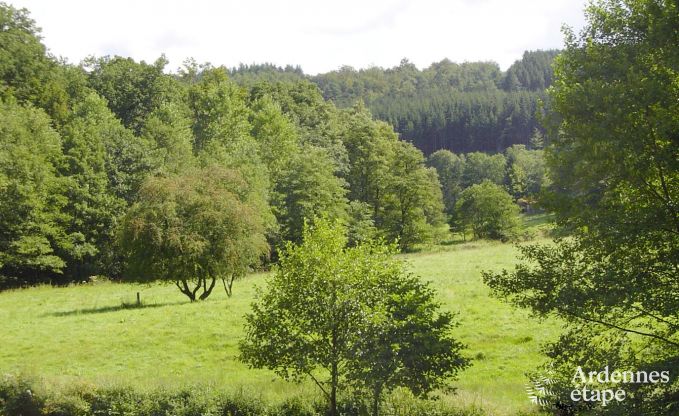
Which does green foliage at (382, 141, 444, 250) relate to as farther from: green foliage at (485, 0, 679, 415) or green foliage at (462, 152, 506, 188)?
green foliage at (462, 152, 506, 188)

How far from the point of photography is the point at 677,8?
12086mm

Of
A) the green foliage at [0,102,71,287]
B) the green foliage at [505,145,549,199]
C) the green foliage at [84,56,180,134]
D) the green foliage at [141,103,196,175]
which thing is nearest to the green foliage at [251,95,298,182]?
the green foliage at [141,103,196,175]

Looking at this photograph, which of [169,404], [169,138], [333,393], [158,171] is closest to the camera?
[333,393]

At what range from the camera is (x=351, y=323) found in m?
15.1

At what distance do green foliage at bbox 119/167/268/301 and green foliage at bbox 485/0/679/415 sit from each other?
21.9 m

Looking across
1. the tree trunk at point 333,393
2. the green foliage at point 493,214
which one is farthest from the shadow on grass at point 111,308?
the green foliage at point 493,214

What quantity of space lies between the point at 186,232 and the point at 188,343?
9.42 meters

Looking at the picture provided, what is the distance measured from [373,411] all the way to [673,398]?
26.0 feet

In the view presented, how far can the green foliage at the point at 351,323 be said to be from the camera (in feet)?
47.3

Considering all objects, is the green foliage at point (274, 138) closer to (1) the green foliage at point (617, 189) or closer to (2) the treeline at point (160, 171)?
(2) the treeline at point (160, 171)

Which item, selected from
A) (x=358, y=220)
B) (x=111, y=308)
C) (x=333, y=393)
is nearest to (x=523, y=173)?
(x=358, y=220)

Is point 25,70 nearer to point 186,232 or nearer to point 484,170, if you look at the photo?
point 186,232

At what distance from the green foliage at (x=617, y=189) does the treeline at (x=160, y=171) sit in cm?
2139

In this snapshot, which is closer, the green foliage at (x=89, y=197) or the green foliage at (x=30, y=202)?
the green foliage at (x=30, y=202)
